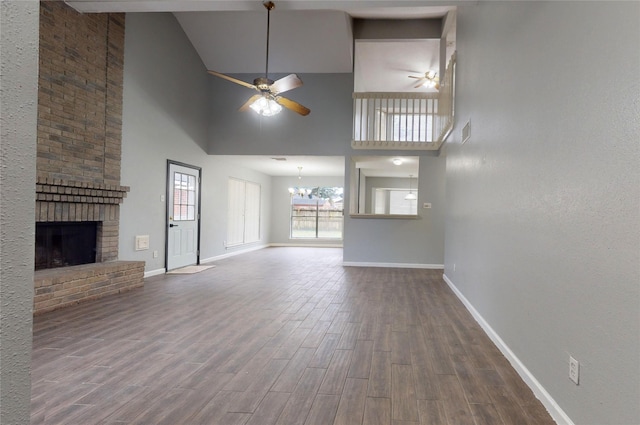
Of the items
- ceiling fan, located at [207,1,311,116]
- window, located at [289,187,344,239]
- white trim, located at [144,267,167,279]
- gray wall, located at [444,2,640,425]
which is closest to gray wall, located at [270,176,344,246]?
window, located at [289,187,344,239]

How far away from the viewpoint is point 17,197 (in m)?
0.76

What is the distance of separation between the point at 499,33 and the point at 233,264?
6284 millimetres

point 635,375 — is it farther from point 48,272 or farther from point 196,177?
point 196,177

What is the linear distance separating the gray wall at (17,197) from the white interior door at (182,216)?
6.31m

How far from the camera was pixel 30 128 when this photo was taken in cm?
80

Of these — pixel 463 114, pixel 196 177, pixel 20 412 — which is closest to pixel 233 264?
pixel 196 177

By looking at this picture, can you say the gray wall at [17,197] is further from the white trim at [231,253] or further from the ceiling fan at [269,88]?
the white trim at [231,253]

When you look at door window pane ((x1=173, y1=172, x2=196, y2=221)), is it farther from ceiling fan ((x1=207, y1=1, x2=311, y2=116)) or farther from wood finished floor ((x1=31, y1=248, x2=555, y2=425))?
ceiling fan ((x1=207, y1=1, x2=311, y2=116))

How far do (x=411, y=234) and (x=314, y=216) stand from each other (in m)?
5.45

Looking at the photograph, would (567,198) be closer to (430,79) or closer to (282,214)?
(430,79)

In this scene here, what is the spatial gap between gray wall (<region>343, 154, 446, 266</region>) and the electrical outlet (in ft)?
19.7

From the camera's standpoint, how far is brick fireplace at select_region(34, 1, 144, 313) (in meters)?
4.40

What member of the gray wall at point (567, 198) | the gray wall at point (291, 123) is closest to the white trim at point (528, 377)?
the gray wall at point (567, 198)

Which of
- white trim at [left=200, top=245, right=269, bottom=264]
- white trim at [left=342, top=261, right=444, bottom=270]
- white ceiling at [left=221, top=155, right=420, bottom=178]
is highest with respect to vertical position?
white ceiling at [left=221, top=155, right=420, bottom=178]
